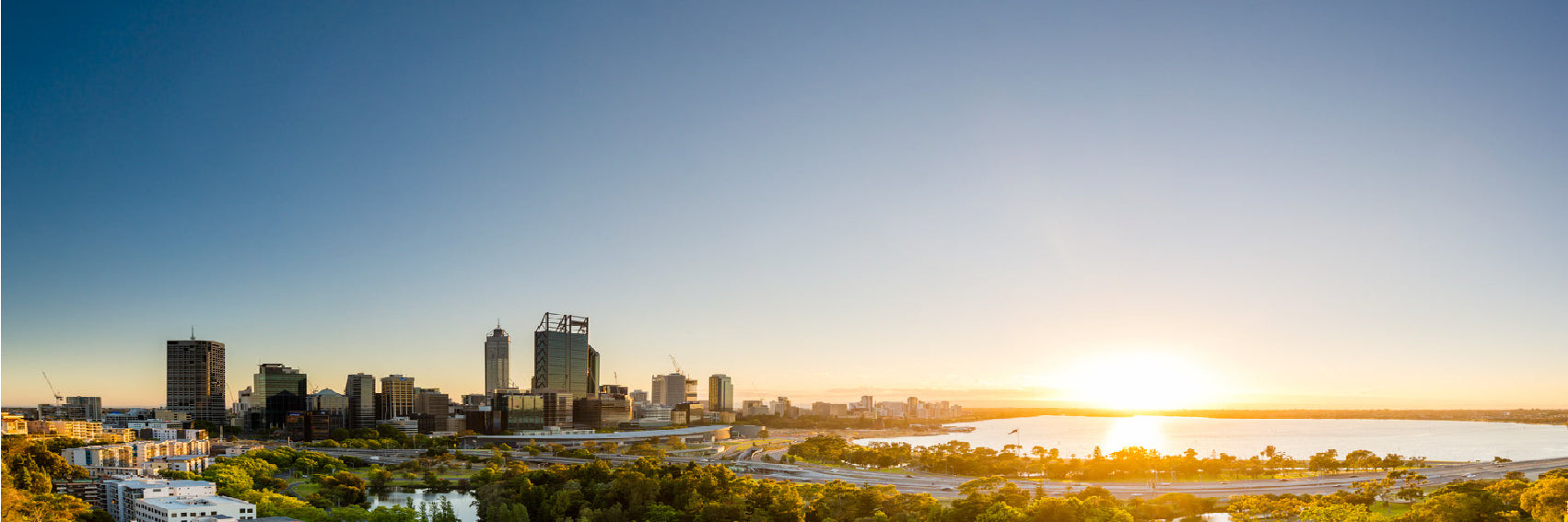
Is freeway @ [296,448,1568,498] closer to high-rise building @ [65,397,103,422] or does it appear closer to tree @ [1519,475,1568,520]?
tree @ [1519,475,1568,520]

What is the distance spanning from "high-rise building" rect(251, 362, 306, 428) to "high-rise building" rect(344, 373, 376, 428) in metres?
5.11

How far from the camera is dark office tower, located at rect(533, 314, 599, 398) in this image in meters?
98.9

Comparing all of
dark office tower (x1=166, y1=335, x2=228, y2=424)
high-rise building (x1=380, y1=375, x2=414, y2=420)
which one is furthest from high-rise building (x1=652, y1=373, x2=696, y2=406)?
dark office tower (x1=166, y1=335, x2=228, y2=424)

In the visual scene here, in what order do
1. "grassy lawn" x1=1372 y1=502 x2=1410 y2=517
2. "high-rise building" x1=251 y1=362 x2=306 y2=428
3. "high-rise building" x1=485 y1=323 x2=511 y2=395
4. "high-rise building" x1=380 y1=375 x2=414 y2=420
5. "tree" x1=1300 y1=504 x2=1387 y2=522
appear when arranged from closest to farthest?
1. "tree" x1=1300 y1=504 x2=1387 y2=522
2. "grassy lawn" x1=1372 y1=502 x2=1410 y2=517
3. "high-rise building" x1=251 y1=362 x2=306 y2=428
4. "high-rise building" x1=380 y1=375 x2=414 y2=420
5. "high-rise building" x1=485 y1=323 x2=511 y2=395

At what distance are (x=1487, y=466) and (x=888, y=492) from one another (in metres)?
44.3

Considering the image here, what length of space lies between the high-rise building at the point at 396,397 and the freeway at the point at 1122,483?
49.6 meters

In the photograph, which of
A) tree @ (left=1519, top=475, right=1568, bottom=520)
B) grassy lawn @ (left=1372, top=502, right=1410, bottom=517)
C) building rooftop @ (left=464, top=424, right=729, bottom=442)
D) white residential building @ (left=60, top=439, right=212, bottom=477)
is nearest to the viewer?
tree @ (left=1519, top=475, right=1568, bottom=520)

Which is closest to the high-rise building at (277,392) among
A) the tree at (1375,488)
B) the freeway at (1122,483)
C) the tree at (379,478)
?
the freeway at (1122,483)

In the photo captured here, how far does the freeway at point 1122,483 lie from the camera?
4012cm

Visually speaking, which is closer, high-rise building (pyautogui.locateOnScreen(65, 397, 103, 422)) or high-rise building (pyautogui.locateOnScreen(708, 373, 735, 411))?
high-rise building (pyautogui.locateOnScreen(65, 397, 103, 422))

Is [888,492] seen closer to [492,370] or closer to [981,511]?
[981,511]

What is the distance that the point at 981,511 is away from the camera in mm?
26688

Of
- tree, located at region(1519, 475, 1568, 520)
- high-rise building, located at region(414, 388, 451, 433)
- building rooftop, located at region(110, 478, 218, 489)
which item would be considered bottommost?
high-rise building, located at region(414, 388, 451, 433)

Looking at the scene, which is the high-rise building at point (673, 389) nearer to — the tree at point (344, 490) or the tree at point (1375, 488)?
the tree at point (344, 490)
